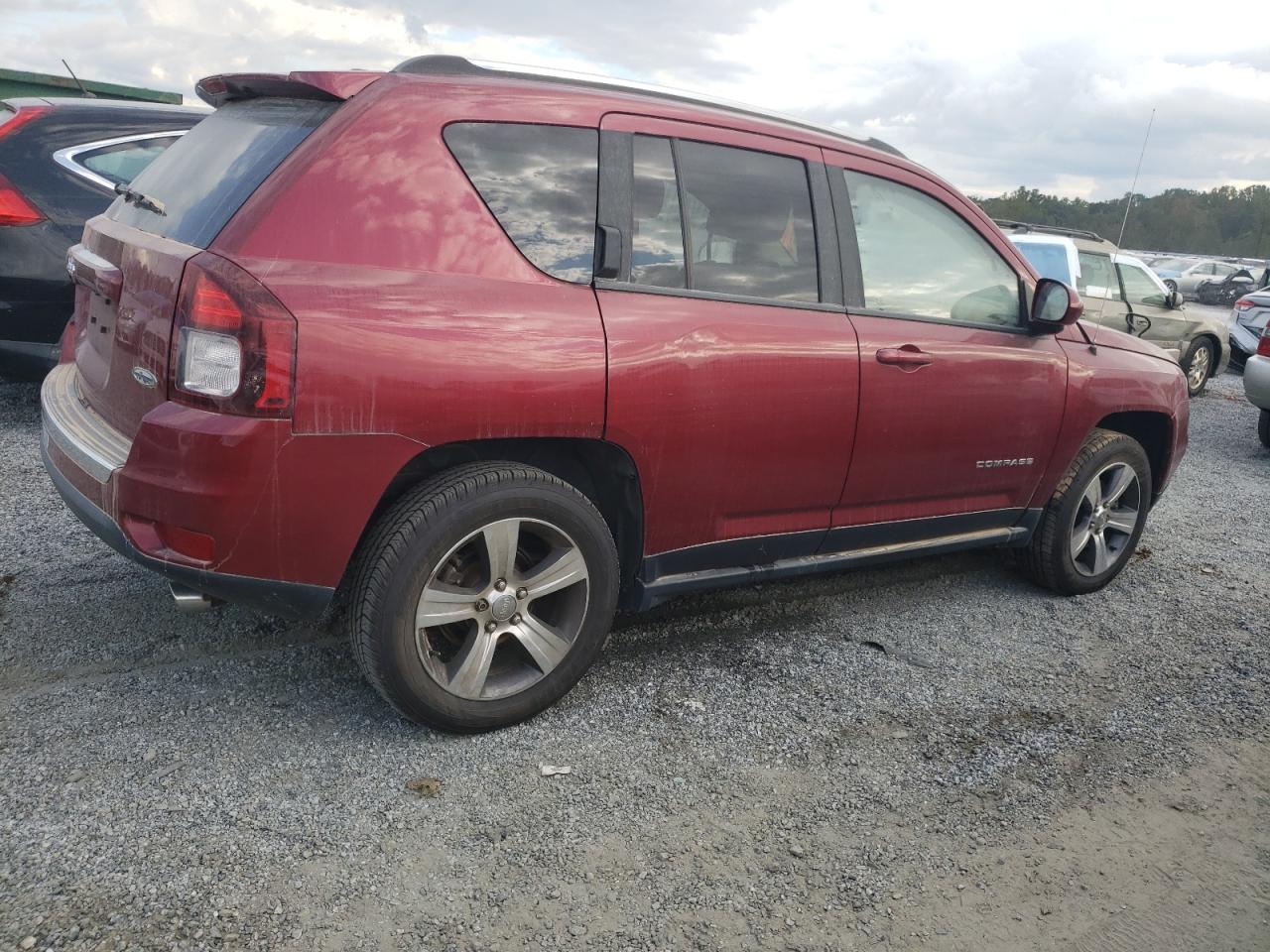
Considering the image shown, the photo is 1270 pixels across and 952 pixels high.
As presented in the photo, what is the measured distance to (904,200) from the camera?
389cm

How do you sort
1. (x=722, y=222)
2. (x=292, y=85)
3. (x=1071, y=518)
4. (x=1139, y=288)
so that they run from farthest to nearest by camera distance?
(x=1139, y=288) < (x=1071, y=518) < (x=722, y=222) < (x=292, y=85)

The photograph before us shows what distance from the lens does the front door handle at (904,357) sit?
3643 mm

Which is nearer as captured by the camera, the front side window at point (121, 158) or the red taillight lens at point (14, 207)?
the red taillight lens at point (14, 207)

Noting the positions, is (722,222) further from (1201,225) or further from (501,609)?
(1201,225)

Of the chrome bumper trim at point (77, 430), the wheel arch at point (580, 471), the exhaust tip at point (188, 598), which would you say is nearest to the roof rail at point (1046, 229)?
the wheel arch at point (580, 471)

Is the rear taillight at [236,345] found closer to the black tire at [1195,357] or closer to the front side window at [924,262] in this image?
the front side window at [924,262]

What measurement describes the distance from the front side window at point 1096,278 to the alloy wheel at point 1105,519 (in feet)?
19.9

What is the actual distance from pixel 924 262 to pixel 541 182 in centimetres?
164

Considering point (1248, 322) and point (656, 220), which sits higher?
point (656, 220)

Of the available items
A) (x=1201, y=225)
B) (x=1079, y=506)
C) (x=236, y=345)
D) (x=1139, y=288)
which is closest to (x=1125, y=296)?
(x=1139, y=288)

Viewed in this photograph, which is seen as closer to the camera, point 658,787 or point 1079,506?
point 658,787

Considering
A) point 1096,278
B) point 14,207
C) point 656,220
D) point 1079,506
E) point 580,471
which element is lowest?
point 1079,506

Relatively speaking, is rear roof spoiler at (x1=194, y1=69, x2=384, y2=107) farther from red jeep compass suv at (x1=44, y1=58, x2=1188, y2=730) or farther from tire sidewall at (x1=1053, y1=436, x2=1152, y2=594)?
tire sidewall at (x1=1053, y1=436, x2=1152, y2=594)

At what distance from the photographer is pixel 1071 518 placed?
14.9 ft
